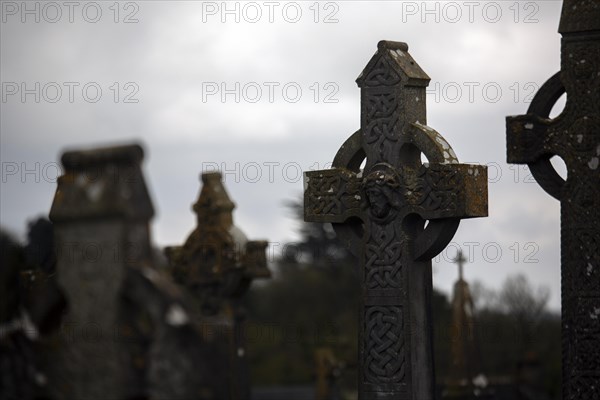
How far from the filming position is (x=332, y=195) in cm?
1159

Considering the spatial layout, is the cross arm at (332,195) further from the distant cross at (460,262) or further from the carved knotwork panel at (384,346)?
the distant cross at (460,262)

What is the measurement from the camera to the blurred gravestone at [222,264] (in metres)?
14.1

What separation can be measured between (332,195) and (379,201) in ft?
1.58

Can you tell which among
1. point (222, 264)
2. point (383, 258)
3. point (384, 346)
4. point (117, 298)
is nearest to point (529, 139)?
point (383, 258)

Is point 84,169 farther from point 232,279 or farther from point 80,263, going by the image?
point 232,279

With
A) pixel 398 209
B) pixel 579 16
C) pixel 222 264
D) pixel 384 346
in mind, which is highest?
pixel 579 16

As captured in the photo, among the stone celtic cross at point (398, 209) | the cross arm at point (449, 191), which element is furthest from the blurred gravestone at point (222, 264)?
the cross arm at point (449, 191)

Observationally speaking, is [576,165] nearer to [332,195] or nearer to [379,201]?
[379,201]

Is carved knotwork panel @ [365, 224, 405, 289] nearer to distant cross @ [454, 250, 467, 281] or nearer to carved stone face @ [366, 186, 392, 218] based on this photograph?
carved stone face @ [366, 186, 392, 218]

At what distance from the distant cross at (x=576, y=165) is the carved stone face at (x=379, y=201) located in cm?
133

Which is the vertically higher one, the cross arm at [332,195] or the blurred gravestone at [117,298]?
the cross arm at [332,195]

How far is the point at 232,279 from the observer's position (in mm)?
14211

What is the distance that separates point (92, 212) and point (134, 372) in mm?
697

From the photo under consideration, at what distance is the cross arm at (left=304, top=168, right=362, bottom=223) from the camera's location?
37.7 feet
